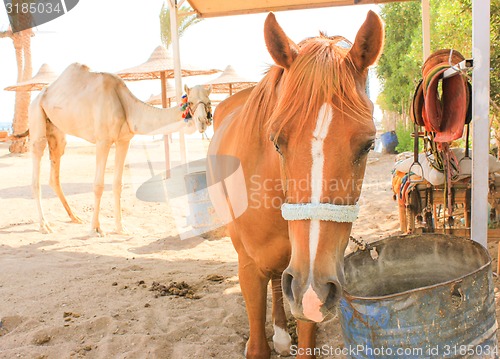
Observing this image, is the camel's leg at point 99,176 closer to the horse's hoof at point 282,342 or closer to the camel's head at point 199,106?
the camel's head at point 199,106

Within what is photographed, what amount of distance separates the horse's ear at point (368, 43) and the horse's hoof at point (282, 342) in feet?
5.45

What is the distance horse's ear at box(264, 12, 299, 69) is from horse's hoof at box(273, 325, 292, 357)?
5.41ft

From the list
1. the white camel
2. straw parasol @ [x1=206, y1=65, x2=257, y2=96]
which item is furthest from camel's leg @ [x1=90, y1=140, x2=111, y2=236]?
straw parasol @ [x1=206, y1=65, x2=257, y2=96]

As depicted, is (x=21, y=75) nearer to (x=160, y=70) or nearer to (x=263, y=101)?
(x=160, y=70)

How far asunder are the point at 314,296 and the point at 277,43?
3.05ft

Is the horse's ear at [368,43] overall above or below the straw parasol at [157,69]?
below

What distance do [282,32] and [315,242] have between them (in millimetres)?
799

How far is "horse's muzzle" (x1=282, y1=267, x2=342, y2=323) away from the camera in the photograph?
1306 millimetres

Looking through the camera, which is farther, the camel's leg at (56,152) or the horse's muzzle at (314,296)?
the camel's leg at (56,152)

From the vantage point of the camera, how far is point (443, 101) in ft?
9.14

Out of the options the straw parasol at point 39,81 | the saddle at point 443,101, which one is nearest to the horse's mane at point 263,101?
the saddle at point 443,101

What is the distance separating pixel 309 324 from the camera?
2076mm

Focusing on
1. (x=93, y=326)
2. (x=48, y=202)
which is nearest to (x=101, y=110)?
(x=48, y=202)

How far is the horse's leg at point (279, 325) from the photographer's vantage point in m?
2.48
